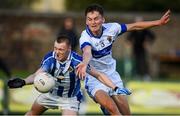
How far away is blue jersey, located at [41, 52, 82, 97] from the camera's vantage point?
10.5 m

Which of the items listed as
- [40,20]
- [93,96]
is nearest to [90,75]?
[93,96]

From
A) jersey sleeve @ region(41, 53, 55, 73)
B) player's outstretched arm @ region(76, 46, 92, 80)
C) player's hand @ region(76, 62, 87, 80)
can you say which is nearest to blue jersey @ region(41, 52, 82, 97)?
jersey sleeve @ region(41, 53, 55, 73)

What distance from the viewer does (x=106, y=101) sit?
10.9 metres

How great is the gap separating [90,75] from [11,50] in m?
18.3

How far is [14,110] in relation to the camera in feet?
53.9

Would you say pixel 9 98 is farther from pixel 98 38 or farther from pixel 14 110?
pixel 98 38

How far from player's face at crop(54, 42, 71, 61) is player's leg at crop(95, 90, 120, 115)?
89cm

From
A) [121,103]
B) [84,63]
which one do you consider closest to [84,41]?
[84,63]

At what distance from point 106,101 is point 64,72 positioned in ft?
2.56

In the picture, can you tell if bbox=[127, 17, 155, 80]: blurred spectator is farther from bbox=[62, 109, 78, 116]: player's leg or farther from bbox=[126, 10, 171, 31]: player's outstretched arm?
bbox=[62, 109, 78, 116]: player's leg

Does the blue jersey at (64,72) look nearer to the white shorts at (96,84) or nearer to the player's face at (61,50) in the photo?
the player's face at (61,50)

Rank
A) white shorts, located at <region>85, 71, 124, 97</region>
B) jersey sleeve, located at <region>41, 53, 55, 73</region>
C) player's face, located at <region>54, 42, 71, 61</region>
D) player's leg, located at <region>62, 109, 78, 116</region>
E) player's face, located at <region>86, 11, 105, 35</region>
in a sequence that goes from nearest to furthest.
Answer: player's face, located at <region>54, 42, 71, 61</region>
jersey sleeve, located at <region>41, 53, 55, 73</region>
player's leg, located at <region>62, 109, 78, 116</region>
player's face, located at <region>86, 11, 105, 35</region>
white shorts, located at <region>85, 71, 124, 97</region>

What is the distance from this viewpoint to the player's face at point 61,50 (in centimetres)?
1029

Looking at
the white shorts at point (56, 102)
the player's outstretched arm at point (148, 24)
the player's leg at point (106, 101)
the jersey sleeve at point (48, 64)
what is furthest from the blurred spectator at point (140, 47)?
the jersey sleeve at point (48, 64)
